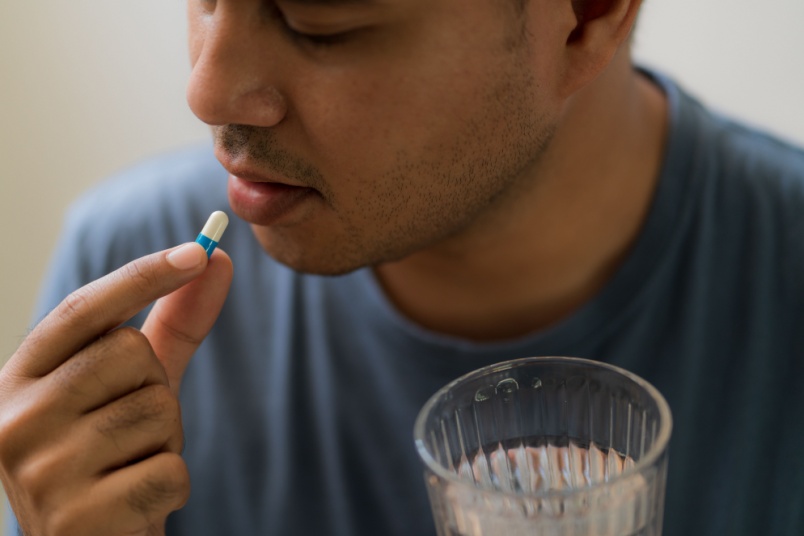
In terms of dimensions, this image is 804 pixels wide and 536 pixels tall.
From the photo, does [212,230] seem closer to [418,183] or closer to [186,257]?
[186,257]

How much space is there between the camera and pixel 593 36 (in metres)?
0.93

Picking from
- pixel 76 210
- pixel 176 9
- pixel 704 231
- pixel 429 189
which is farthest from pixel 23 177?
pixel 704 231

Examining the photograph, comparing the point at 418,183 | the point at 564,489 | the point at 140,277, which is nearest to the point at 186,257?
the point at 140,277

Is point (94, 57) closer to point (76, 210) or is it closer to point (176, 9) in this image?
point (176, 9)

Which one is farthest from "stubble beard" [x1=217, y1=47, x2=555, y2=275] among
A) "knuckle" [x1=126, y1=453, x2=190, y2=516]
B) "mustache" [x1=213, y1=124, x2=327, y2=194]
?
"knuckle" [x1=126, y1=453, x2=190, y2=516]

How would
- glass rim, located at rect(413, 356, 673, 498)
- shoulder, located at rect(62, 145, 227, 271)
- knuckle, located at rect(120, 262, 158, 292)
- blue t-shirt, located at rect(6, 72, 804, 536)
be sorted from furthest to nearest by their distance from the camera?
1. shoulder, located at rect(62, 145, 227, 271)
2. blue t-shirt, located at rect(6, 72, 804, 536)
3. knuckle, located at rect(120, 262, 158, 292)
4. glass rim, located at rect(413, 356, 673, 498)

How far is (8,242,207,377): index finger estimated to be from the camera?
2.49 ft

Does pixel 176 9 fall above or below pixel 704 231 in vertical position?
above

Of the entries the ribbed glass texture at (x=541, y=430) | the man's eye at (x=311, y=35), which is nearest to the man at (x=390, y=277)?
the man's eye at (x=311, y=35)

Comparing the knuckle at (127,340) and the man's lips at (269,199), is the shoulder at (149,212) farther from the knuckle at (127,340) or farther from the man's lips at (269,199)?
the knuckle at (127,340)

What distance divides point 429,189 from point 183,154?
600 mm

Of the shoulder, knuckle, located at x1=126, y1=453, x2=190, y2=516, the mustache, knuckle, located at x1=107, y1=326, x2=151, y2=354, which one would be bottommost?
knuckle, located at x1=126, y1=453, x2=190, y2=516

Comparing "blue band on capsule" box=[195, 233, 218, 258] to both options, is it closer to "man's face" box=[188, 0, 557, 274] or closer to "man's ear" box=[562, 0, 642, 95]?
"man's face" box=[188, 0, 557, 274]

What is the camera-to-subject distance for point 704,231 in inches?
43.1
